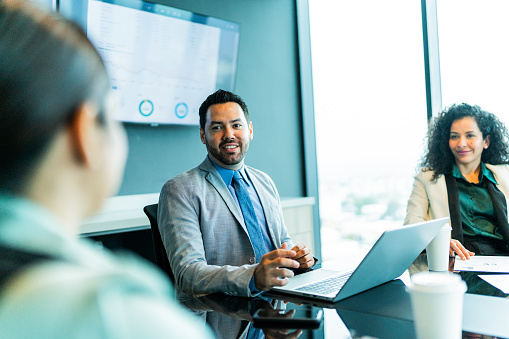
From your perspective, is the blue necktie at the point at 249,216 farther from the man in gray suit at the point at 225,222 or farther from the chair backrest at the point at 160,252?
the chair backrest at the point at 160,252

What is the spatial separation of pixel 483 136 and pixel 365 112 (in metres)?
1.15

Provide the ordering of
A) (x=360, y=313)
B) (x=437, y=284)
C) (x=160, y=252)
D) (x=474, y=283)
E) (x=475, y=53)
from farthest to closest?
(x=475, y=53), (x=160, y=252), (x=474, y=283), (x=360, y=313), (x=437, y=284)

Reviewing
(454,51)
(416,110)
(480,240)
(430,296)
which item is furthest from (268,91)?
(430,296)

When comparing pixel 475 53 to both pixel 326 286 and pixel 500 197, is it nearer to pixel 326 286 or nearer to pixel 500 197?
pixel 500 197

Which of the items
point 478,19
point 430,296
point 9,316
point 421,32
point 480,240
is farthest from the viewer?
point 421,32

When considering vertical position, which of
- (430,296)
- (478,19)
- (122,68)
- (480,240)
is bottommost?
(480,240)

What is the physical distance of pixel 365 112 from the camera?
3.69m

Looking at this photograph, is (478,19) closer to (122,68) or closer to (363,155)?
(363,155)

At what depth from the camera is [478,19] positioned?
3064mm

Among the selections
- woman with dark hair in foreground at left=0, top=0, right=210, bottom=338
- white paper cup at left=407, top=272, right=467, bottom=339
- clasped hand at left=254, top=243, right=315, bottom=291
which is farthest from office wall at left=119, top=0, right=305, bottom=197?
woman with dark hair in foreground at left=0, top=0, right=210, bottom=338

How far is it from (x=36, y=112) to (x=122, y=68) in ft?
8.10

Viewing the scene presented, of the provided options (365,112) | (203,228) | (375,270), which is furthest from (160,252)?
(365,112)

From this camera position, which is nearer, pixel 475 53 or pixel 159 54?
pixel 159 54

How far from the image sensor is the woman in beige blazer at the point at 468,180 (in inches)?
91.0
